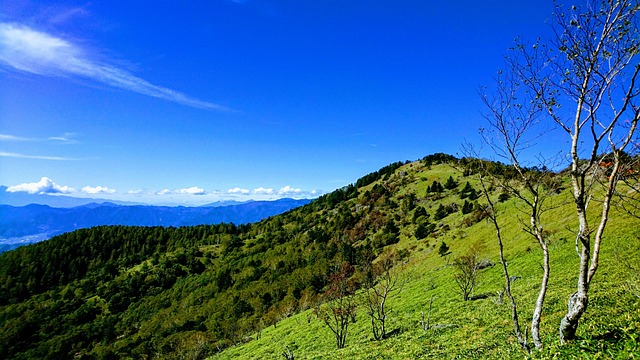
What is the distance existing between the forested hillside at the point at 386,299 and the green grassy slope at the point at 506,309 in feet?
0.60

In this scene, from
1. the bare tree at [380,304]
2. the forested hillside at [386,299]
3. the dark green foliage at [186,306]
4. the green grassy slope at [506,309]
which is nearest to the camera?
the green grassy slope at [506,309]

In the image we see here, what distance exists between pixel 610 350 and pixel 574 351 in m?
0.94

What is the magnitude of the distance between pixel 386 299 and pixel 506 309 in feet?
143

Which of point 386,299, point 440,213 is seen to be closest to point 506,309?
point 386,299

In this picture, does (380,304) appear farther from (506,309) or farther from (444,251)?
(444,251)

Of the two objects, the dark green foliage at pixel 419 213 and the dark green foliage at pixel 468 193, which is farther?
the dark green foliage at pixel 419 213

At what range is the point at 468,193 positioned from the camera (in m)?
153

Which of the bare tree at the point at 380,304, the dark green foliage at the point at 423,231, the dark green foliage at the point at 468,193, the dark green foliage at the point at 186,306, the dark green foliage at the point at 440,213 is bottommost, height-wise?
the dark green foliage at the point at 186,306

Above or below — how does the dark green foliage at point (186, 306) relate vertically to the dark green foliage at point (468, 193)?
below

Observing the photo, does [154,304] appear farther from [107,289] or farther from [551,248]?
[551,248]

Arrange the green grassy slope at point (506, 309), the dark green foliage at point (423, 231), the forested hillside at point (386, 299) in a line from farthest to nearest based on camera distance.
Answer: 1. the dark green foliage at point (423, 231)
2. the forested hillside at point (386, 299)
3. the green grassy slope at point (506, 309)

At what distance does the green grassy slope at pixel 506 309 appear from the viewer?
13.5 meters

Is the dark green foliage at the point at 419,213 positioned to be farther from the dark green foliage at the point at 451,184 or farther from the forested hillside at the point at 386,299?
the dark green foliage at the point at 451,184

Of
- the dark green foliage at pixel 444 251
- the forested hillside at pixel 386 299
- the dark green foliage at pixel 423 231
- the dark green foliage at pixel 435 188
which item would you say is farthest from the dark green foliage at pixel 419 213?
the dark green foliage at pixel 444 251
